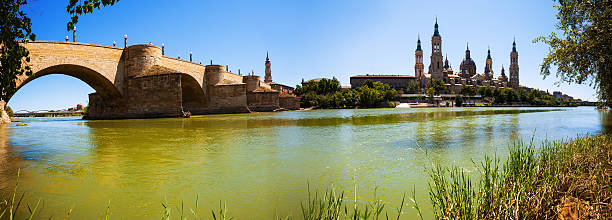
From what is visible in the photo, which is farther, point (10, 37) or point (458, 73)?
point (458, 73)

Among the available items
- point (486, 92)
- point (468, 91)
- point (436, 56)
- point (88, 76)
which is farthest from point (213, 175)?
point (436, 56)

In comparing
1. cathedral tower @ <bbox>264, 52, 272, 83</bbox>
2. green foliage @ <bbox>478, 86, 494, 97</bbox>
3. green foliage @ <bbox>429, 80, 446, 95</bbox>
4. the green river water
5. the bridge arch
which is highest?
cathedral tower @ <bbox>264, 52, 272, 83</bbox>

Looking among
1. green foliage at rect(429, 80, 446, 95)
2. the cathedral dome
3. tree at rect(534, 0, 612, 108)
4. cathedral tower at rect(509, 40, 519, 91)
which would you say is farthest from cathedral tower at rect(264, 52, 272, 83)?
tree at rect(534, 0, 612, 108)

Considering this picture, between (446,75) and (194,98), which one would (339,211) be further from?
(446,75)

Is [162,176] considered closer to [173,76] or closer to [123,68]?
[173,76]

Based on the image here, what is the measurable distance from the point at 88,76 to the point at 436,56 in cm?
13305

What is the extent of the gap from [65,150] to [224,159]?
5078mm

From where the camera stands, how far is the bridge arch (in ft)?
85.5

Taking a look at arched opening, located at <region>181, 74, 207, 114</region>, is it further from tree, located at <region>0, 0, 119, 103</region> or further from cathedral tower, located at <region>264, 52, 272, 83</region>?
cathedral tower, located at <region>264, 52, 272, 83</region>

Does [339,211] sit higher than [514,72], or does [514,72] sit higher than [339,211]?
[514,72]

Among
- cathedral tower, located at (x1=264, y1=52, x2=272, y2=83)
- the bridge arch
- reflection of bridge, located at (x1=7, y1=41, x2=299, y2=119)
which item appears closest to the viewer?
reflection of bridge, located at (x1=7, y1=41, x2=299, y2=119)

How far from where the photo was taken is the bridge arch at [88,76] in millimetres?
26062

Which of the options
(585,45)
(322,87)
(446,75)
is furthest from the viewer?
(446,75)

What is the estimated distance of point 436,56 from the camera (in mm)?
138625
